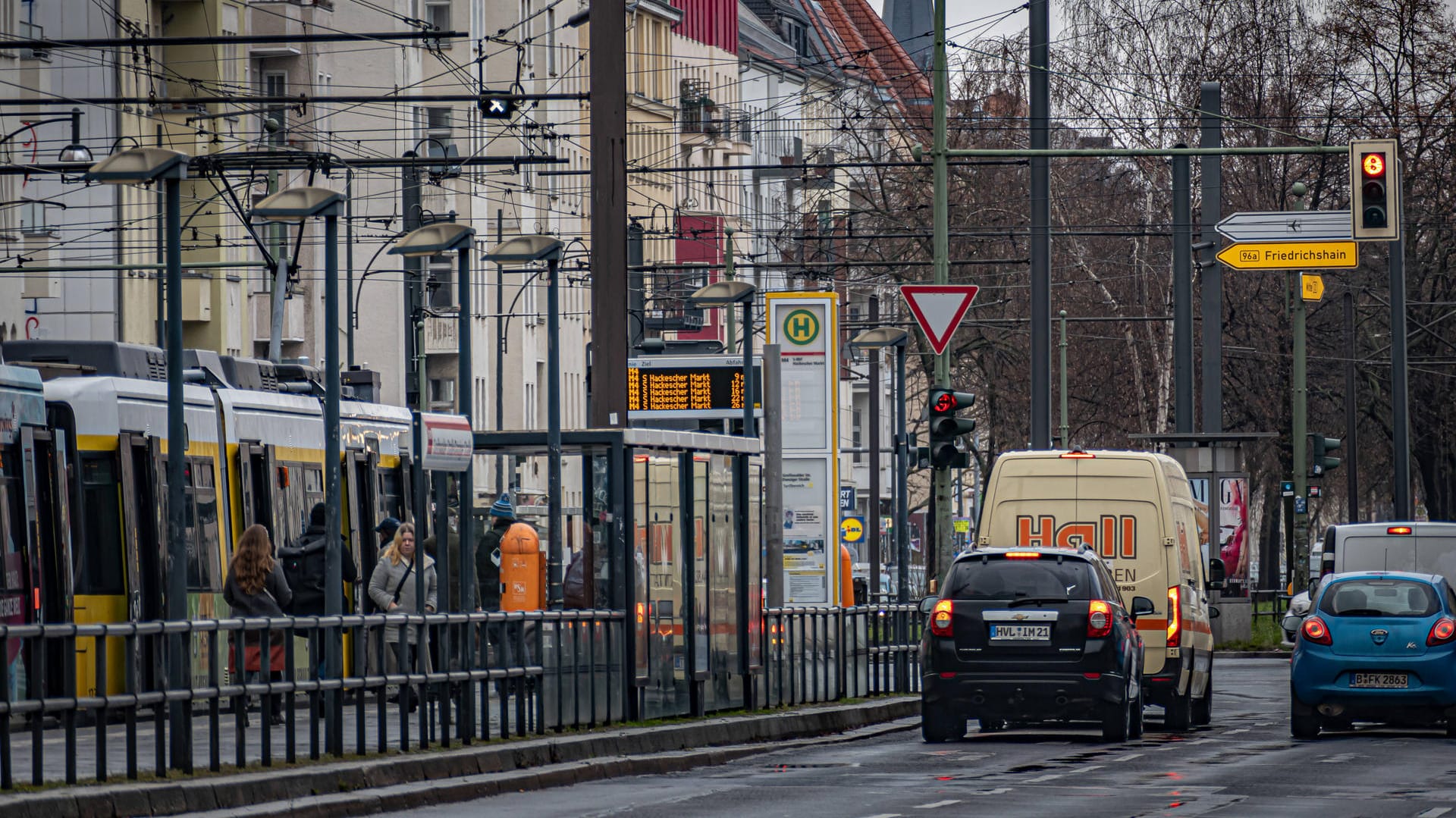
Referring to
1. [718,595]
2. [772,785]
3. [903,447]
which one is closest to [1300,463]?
[903,447]

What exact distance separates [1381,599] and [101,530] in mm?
10895

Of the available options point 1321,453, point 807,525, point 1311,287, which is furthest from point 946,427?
point 1311,287

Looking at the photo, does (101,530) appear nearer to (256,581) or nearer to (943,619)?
(256,581)

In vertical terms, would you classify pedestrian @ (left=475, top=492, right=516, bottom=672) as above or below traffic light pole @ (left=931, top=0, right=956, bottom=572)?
below

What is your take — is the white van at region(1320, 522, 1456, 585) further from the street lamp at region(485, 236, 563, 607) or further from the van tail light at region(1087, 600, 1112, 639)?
the street lamp at region(485, 236, 563, 607)

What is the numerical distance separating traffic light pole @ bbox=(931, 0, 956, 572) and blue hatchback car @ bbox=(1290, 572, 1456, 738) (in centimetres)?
497

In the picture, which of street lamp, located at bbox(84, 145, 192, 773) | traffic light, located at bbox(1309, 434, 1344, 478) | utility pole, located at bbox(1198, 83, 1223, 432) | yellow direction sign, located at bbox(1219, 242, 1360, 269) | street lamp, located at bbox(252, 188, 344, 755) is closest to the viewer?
street lamp, located at bbox(84, 145, 192, 773)

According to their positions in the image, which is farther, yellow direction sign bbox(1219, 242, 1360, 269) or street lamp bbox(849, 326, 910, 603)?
yellow direction sign bbox(1219, 242, 1360, 269)

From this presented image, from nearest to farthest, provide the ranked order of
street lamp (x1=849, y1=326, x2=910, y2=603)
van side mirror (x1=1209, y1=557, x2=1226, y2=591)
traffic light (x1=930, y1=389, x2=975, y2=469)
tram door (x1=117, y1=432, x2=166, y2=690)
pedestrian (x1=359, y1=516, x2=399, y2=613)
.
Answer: tram door (x1=117, y1=432, x2=166, y2=690), pedestrian (x1=359, y1=516, x2=399, y2=613), traffic light (x1=930, y1=389, x2=975, y2=469), van side mirror (x1=1209, y1=557, x2=1226, y2=591), street lamp (x1=849, y1=326, x2=910, y2=603)

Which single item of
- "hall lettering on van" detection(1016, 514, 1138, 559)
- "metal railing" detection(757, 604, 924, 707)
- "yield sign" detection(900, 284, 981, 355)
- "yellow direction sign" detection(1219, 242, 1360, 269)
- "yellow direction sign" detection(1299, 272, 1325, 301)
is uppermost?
"yellow direction sign" detection(1299, 272, 1325, 301)

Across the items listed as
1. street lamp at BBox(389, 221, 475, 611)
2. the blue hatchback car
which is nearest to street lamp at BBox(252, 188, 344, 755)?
street lamp at BBox(389, 221, 475, 611)

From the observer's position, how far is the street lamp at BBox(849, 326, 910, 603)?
32.0 meters

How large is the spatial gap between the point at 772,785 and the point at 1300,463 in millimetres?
30999

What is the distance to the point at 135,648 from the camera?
14398 millimetres
